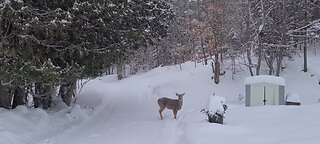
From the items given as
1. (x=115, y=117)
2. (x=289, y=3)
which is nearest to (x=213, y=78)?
(x=289, y=3)

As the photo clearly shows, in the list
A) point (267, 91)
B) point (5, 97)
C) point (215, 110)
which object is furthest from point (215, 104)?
point (267, 91)

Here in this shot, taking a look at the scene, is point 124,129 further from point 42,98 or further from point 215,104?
point 42,98

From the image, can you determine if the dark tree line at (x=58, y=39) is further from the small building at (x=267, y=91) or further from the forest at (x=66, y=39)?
the small building at (x=267, y=91)

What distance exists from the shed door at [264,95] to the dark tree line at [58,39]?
6.98m

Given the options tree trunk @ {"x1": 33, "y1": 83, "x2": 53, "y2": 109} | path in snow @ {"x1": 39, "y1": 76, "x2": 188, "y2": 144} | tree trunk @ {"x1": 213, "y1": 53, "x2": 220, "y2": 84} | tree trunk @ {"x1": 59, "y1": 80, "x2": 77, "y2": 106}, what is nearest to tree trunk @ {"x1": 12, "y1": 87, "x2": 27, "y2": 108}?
tree trunk @ {"x1": 33, "y1": 83, "x2": 53, "y2": 109}

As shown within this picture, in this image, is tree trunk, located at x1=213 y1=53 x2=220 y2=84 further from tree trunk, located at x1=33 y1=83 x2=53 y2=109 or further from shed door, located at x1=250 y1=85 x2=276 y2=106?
tree trunk, located at x1=33 y1=83 x2=53 y2=109

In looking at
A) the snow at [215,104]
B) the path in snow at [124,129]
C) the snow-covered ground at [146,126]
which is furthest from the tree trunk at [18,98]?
the snow at [215,104]

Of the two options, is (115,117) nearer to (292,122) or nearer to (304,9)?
(292,122)

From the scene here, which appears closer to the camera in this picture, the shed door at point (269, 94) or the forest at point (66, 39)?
the forest at point (66, 39)

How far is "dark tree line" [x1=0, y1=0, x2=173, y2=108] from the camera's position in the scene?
11273mm

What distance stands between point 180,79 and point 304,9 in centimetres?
1130

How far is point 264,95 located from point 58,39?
1185 cm

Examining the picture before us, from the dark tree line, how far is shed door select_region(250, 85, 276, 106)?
6.98 metres

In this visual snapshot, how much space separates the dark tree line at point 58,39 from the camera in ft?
37.0
